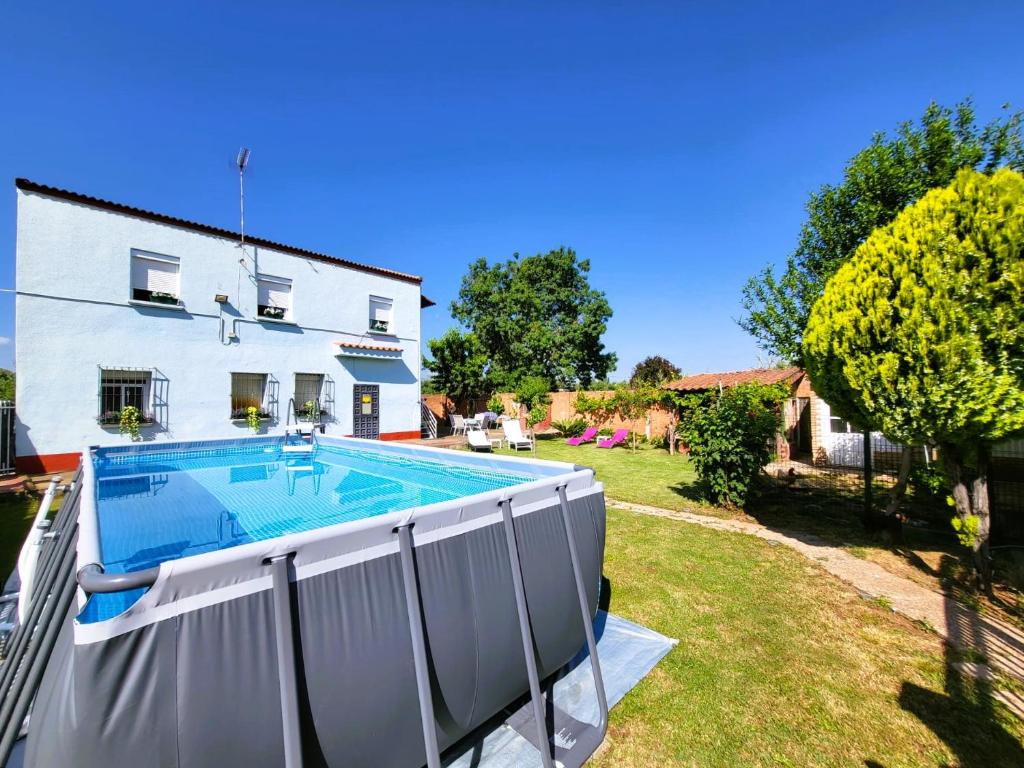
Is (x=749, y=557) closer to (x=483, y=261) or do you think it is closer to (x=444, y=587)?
(x=444, y=587)

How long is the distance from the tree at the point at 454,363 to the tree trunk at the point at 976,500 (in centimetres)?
2059

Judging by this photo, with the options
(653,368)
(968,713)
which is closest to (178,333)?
(968,713)

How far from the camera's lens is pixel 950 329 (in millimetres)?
4191

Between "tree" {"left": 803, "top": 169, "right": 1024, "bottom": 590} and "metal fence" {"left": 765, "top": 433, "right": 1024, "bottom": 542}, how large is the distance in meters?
1.11

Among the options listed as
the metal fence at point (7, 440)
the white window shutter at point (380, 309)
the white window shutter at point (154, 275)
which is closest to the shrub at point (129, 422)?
the metal fence at point (7, 440)

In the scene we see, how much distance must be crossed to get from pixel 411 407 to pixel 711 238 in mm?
15365

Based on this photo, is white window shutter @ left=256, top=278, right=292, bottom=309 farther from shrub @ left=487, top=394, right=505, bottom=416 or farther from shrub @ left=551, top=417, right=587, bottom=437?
shrub @ left=551, top=417, right=587, bottom=437

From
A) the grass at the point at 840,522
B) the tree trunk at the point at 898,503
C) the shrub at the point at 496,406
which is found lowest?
the grass at the point at 840,522

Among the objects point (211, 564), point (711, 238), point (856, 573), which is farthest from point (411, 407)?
point (211, 564)

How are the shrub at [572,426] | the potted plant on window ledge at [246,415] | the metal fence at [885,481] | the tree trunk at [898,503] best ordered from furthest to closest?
the shrub at [572,426], the potted plant on window ledge at [246,415], the tree trunk at [898,503], the metal fence at [885,481]

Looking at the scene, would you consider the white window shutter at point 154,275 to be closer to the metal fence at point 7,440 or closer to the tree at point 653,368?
the metal fence at point 7,440

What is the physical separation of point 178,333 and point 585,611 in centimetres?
1516

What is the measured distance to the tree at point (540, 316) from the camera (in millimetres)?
32062

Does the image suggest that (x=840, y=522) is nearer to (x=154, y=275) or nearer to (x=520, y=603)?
(x=520, y=603)
